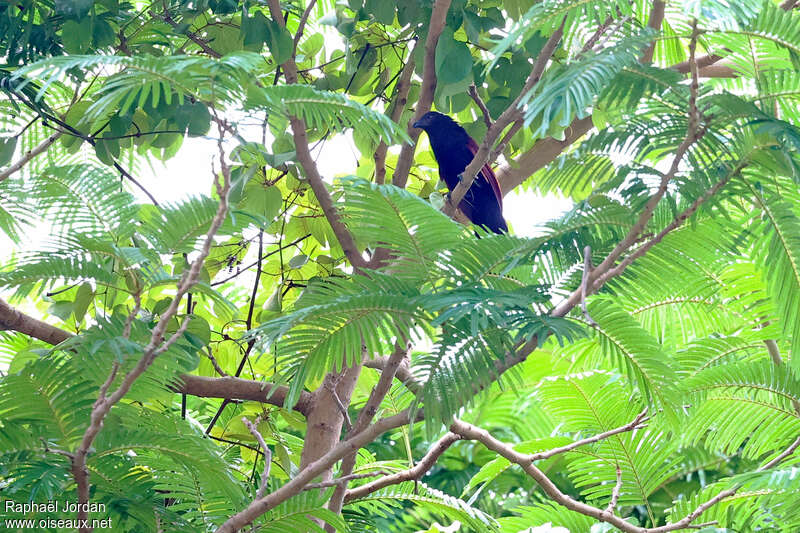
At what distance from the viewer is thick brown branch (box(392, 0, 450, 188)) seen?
87.4 inches

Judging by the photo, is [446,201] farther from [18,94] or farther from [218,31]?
[18,94]

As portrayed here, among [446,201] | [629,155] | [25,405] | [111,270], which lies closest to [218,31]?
[446,201]

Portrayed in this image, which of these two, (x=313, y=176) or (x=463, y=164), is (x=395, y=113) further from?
(x=463, y=164)

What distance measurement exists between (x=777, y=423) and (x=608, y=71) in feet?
4.54

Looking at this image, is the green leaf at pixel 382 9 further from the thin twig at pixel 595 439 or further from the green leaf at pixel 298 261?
the thin twig at pixel 595 439

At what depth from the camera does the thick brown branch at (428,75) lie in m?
2.22

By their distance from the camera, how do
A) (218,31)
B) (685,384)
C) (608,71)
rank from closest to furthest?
(608,71)
(685,384)
(218,31)

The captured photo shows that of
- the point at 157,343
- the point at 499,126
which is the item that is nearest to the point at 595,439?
the point at 499,126

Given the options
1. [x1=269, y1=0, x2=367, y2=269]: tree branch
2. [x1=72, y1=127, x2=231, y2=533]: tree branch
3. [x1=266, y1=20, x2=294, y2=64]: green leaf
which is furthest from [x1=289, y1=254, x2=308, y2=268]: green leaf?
[x1=72, y1=127, x2=231, y2=533]: tree branch

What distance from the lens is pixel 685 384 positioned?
192 cm

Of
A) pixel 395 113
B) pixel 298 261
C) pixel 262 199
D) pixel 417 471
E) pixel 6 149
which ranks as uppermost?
pixel 395 113

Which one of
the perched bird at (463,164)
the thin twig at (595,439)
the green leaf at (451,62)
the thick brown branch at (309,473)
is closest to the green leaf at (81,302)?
the thick brown branch at (309,473)

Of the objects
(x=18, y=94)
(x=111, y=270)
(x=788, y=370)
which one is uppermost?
(x=18, y=94)

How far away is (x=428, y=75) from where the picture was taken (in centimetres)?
240
